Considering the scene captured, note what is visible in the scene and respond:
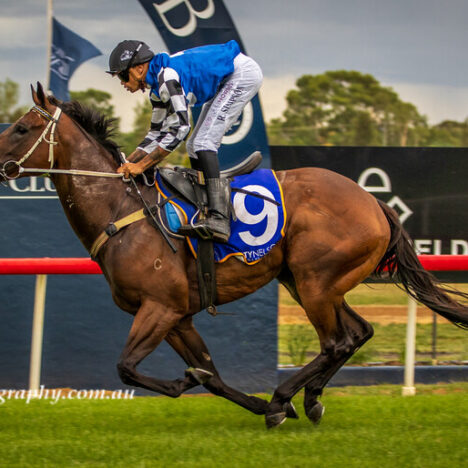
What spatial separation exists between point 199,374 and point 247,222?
2.99ft

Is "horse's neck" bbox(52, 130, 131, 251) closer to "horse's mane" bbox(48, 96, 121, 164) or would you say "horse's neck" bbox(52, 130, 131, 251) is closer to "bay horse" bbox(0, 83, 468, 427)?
"bay horse" bbox(0, 83, 468, 427)

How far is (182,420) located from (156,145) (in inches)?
66.4

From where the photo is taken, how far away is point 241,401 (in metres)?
4.66

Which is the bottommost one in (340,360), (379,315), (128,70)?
(379,315)

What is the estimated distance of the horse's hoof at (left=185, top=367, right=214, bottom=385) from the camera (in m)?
4.45

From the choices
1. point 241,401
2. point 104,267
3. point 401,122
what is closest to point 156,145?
point 104,267

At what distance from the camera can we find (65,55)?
6426 millimetres

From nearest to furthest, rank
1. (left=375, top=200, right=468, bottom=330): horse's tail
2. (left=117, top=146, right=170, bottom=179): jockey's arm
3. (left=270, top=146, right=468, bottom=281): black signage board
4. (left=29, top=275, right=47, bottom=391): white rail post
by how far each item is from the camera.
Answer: (left=117, top=146, right=170, bottom=179): jockey's arm → (left=375, top=200, right=468, bottom=330): horse's tail → (left=29, top=275, right=47, bottom=391): white rail post → (left=270, top=146, right=468, bottom=281): black signage board

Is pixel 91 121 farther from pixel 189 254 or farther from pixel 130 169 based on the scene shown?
pixel 189 254

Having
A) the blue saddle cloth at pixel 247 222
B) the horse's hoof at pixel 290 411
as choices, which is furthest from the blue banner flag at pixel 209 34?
the horse's hoof at pixel 290 411

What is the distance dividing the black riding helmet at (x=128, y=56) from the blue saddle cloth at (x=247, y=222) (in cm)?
71

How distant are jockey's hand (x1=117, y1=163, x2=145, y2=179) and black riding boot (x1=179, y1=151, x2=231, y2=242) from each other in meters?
0.34

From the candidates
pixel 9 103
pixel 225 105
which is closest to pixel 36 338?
pixel 225 105

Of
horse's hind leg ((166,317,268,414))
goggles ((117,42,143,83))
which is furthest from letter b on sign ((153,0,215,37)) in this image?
horse's hind leg ((166,317,268,414))
